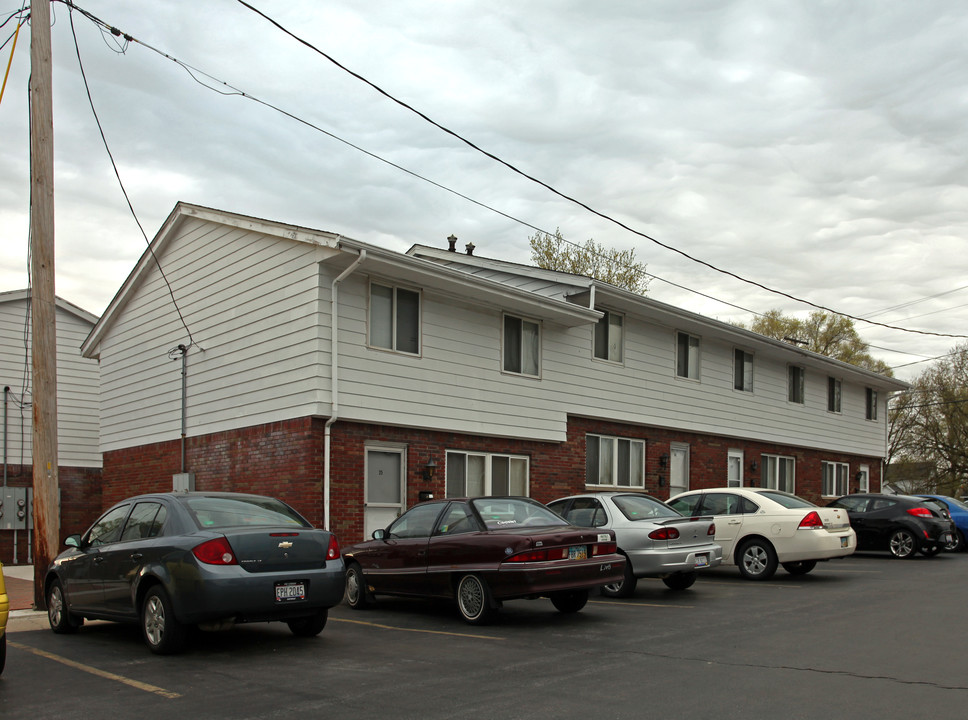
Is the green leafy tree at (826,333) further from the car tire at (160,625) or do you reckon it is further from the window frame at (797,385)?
the car tire at (160,625)

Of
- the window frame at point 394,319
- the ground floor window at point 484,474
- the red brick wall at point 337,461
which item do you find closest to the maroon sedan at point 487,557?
the red brick wall at point 337,461

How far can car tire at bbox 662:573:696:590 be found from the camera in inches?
518

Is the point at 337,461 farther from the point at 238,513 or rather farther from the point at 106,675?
the point at 106,675

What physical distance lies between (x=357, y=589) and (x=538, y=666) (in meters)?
4.81

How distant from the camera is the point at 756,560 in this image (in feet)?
47.8

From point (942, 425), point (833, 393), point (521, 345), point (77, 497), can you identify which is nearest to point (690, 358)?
point (521, 345)

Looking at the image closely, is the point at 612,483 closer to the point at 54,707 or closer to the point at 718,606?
the point at 718,606

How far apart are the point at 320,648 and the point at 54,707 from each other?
2.64m

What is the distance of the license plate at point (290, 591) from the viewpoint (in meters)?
8.32

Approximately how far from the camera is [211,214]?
17781mm

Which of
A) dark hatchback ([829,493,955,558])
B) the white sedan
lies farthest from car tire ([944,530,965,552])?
the white sedan

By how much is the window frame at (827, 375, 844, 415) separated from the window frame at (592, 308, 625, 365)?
40.6 ft

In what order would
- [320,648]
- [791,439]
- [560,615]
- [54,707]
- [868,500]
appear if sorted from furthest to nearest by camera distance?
[791,439] < [868,500] < [560,615] < [320,648] < [54,707]

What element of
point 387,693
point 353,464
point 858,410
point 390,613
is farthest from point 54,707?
point 858,410
